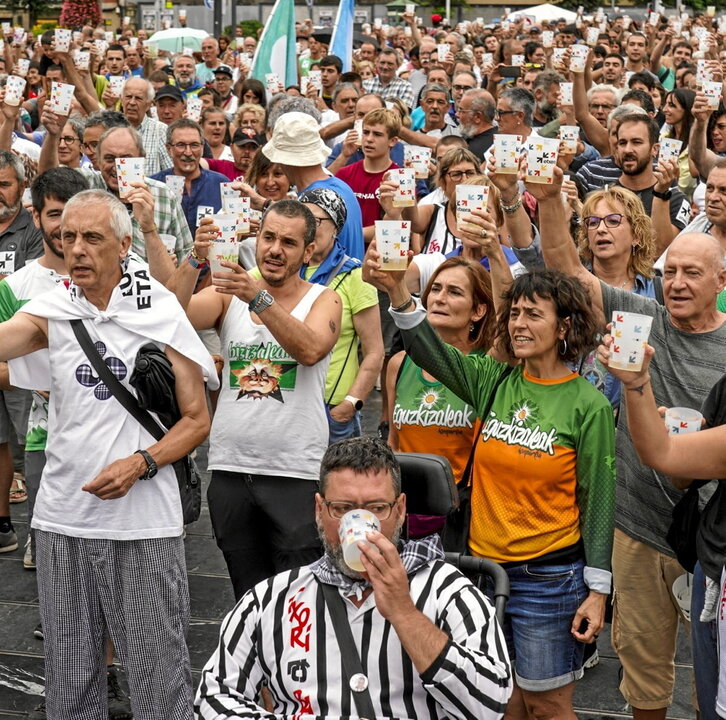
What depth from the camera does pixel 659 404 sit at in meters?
4.23

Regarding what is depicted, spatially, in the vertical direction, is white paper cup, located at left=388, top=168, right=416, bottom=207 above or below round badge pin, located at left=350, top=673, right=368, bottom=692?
above

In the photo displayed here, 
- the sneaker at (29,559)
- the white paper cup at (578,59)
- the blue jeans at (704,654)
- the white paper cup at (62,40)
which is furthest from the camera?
the white paper cup at (62,40)

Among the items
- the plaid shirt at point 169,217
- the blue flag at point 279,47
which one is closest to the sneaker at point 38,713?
the plaid shirt at point 169,217

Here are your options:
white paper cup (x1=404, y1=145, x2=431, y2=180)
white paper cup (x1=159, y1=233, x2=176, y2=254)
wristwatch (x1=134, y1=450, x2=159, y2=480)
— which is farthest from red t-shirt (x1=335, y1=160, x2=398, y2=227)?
wristwatch (x1=134, y1=450, x2=159, y2=480)

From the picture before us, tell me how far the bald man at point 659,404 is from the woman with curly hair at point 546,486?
0.94ft

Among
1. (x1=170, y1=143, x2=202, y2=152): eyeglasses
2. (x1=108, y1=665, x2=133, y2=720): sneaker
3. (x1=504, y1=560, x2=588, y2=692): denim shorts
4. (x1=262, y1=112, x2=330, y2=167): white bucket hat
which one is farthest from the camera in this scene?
(x1=170, y1=143, x2=202, y2=152): eyeglasses

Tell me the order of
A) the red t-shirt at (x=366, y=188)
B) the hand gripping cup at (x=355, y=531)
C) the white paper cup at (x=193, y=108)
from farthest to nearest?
the white paper cup at (x=193, y=108) < the red t-shirt at (x=366, y=188) < the hand gripping cup at (x=355, y=531)

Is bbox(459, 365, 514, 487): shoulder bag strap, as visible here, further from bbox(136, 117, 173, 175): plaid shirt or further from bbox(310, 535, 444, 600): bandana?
bbox(136, 117, 173, 175): plaid shirt

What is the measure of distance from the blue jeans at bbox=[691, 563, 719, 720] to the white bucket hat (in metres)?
3.63

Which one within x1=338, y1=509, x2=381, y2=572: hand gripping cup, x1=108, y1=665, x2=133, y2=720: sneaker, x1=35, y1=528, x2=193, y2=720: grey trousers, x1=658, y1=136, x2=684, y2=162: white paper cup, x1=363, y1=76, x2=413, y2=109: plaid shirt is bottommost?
x1=108, y1=665, x2=133, y2=720: sneaker

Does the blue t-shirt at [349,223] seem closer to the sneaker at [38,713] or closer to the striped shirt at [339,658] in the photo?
the sneaker at [38,713]

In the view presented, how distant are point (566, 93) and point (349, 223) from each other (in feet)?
11.3

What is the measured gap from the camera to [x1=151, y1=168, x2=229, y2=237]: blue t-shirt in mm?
7848

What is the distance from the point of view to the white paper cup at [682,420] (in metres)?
3.63
